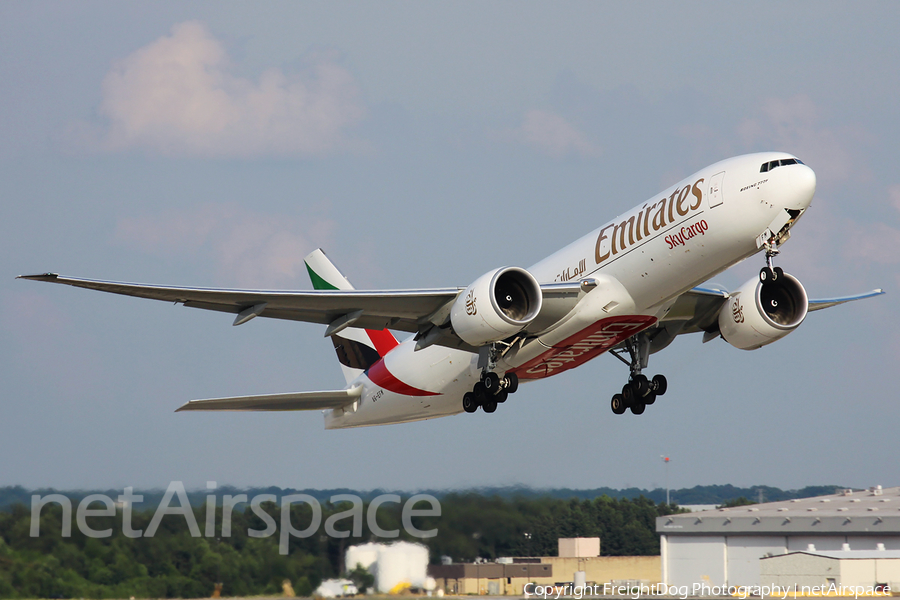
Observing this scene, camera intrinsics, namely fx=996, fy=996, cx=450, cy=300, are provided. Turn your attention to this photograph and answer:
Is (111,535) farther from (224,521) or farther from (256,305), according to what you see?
(256,305)

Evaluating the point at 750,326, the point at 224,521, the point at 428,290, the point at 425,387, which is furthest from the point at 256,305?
the point at 750,326

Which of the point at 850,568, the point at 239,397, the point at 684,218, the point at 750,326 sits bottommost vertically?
the point at 850,568

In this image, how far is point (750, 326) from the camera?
77.6 feet

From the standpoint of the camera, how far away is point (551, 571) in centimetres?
3275

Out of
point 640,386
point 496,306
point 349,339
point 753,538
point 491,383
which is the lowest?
point 753,538

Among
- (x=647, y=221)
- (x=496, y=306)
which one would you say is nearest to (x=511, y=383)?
(x=496, y=306)

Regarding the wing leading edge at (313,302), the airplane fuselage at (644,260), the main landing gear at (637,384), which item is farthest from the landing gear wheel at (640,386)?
the wing leading edge at (313,302)

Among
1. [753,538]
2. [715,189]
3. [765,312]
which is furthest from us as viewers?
[753,538]

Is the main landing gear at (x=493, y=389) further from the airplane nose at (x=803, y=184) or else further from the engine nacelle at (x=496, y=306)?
the airplane nose at (x=803, y=184)

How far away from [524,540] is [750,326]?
1023 centimetres

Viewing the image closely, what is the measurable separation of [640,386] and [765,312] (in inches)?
140

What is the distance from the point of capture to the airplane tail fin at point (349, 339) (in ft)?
96.7

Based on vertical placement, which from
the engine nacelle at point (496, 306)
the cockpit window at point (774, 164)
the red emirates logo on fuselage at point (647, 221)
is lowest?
the engine nacelle at point (496, 306)

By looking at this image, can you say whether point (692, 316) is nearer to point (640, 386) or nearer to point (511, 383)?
point (640, 386)
